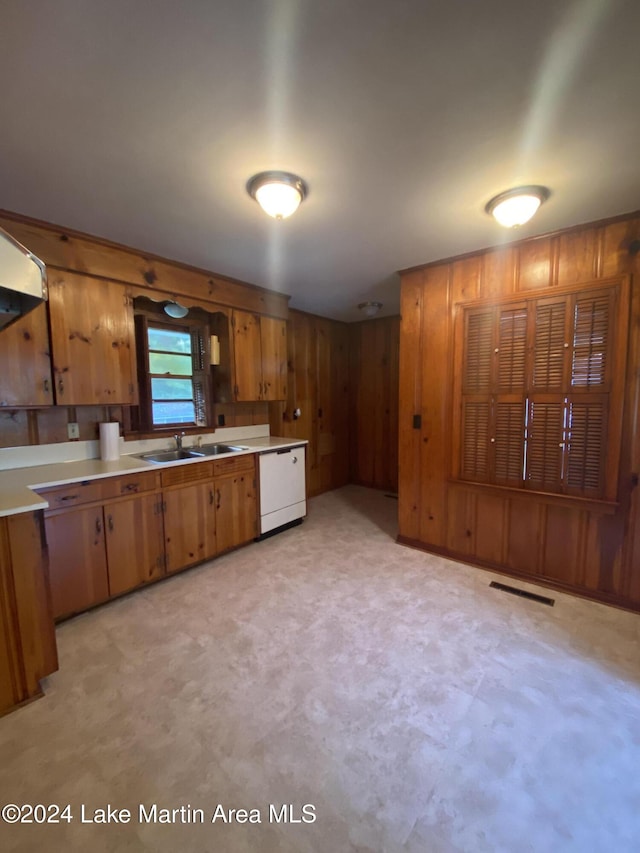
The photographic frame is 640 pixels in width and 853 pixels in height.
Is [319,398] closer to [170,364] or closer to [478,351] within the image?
[170,364]

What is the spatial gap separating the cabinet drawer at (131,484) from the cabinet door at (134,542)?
0.20 feet

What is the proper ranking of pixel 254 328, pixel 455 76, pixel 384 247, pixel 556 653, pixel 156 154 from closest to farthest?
pixel 455 76, pixel 156 154, pixel 556 653, pixel 384 247, pixel 254 328

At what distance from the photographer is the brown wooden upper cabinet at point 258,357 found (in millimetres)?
3426

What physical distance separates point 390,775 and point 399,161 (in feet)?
8.40

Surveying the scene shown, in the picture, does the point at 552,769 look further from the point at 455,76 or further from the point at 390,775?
the point at 455,76

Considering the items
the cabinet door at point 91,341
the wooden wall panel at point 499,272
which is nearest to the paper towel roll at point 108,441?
the cabinet door at point 91,341

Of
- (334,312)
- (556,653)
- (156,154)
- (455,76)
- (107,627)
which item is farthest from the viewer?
(334,312)

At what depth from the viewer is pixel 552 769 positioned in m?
1.33

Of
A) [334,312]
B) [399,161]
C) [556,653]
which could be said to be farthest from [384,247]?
[556,653]

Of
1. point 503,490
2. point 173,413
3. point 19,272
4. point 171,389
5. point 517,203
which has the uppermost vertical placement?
point 517,203

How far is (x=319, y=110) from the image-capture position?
1354mm

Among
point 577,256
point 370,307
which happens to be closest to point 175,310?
point 370,307

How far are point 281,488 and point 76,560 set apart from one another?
5.80 ft

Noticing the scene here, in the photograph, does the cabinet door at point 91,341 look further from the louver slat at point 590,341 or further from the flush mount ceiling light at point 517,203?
the louver slat at point 590,341
